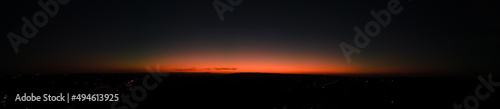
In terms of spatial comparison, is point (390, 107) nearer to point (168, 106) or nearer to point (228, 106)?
point (228, 106)

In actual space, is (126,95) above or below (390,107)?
above

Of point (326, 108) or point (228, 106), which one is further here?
point (326, 108)

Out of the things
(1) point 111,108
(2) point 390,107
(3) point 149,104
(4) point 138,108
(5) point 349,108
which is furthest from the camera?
(2) point 390,107

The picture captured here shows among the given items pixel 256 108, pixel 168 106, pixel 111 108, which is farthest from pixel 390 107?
pixel 111 108

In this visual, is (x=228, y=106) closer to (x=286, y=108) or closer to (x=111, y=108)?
(x=286, y=108)

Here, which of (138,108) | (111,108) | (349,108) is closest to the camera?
(111,108)

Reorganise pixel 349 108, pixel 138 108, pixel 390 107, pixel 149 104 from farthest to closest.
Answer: pixel 390 107
pixel 349 108
pixel 149 104
pixel 138 108

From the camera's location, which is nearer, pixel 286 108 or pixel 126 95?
pixel 286 108

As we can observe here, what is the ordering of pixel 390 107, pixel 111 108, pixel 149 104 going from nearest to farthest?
pixel 111 108 → pixel 149 104 → pixel 390 107

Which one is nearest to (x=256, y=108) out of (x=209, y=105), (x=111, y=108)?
(x=209, y=105)
